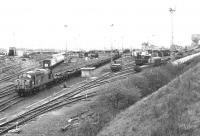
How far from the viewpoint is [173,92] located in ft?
91.8

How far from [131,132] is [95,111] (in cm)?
968

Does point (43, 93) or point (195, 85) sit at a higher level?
point (195, 85)

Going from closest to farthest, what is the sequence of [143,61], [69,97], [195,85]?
1. [195,85]
2. [69,97]
3. [143,61]

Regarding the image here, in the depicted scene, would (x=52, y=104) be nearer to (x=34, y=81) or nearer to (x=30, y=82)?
(x=30, y=82)

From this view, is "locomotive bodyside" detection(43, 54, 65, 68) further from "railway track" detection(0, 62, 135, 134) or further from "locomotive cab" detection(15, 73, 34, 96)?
"locomotive cab" detection(15, 73, 34, 96)

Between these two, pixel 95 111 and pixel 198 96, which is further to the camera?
pixel 95 111

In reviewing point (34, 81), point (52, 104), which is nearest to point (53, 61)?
point (34, 81)

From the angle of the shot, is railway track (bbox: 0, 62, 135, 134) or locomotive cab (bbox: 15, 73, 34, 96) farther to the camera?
locomotive cab (bbox: 15, 73, 34, 96)

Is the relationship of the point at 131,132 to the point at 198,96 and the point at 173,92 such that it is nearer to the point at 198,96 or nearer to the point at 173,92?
the point at 198,96

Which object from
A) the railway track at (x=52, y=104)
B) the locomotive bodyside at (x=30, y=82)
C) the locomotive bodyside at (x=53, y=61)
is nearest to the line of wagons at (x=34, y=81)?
the locomotive bodyside at (x=30, y=82)

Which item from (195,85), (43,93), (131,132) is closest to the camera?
(131,132)

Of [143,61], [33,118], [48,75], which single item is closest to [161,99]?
[33,118]

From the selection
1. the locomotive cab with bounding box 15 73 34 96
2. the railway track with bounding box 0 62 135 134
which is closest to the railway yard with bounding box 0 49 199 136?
the railway track with bounding box 0 62 135 134

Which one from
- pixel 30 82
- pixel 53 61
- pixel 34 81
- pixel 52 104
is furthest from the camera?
pixel 53 61
